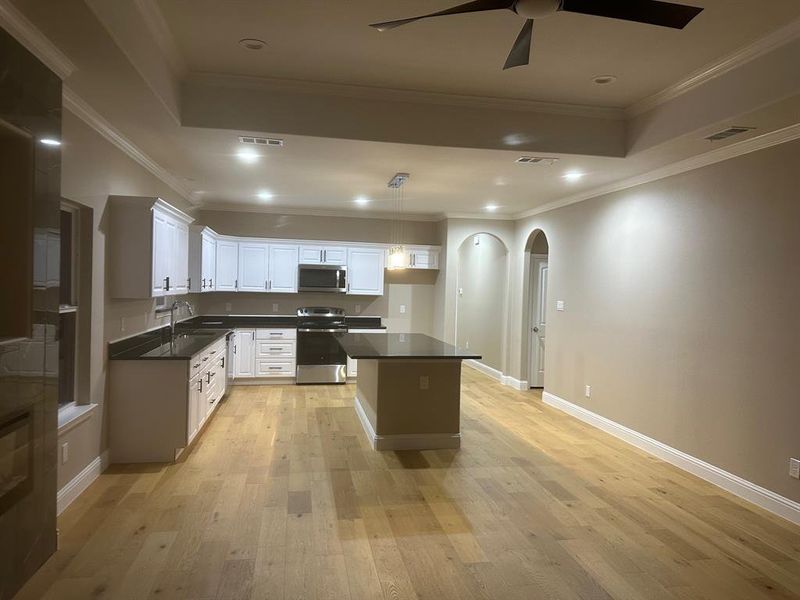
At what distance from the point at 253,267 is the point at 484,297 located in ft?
12.8

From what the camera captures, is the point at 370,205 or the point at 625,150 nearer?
the point at 625,150

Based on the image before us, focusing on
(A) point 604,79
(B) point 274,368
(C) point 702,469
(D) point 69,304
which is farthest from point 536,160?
(B) point 274,368

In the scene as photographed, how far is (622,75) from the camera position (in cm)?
355

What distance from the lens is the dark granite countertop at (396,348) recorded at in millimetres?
4355

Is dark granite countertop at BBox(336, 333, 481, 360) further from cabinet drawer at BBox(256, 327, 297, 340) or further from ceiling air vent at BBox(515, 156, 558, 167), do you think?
cabinet drawer at BBox(256, 327, 297, 340)

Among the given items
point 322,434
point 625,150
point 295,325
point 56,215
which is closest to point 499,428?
point 322,434

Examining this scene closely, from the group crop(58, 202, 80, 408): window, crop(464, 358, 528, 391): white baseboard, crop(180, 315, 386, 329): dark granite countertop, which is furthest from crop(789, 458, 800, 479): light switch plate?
crop(180, 315, 386, 329): dark granite countertop

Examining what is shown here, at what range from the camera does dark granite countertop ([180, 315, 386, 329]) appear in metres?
7.39

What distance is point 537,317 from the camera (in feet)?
24.8

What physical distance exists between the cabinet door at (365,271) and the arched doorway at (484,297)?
129 centimetres

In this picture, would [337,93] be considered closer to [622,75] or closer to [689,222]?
[622,75]

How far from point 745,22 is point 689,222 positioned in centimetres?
188

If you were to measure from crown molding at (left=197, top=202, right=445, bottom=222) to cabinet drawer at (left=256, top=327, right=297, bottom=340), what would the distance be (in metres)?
1.85

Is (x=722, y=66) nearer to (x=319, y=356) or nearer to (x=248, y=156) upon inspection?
(x=248, y=156)
